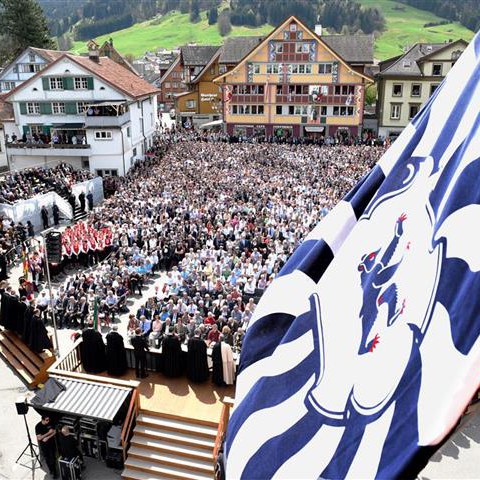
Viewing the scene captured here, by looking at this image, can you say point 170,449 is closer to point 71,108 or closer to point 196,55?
point 71,108

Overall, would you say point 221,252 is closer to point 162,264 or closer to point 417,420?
point 162,264

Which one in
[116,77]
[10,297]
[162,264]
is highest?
[116,77]

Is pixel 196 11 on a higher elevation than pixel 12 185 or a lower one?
higher

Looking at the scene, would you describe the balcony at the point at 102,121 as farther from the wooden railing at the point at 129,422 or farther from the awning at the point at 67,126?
the wooden railing at the point at 129,422

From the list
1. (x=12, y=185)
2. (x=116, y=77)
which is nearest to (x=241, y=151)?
(x=116, y=77)

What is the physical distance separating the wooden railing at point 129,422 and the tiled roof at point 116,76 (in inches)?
1366

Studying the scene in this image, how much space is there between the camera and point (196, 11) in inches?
7854

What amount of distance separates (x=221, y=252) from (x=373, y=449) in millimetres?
17011

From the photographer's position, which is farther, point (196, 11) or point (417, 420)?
point (196, 11)

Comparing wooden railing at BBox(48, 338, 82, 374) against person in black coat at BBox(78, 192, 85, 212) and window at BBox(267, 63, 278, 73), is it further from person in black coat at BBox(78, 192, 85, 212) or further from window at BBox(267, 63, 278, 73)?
window at BBox(267, 63, 278, 73)

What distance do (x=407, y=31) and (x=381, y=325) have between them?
183 m

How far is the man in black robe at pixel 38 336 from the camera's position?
14531mm

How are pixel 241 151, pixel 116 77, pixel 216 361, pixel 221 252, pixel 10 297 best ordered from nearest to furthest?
pixel 216 361
pixel 10 297
pixel 221 252
pixel 241 151
pixel 116 77

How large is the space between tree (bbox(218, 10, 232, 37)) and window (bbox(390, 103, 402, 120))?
131m
